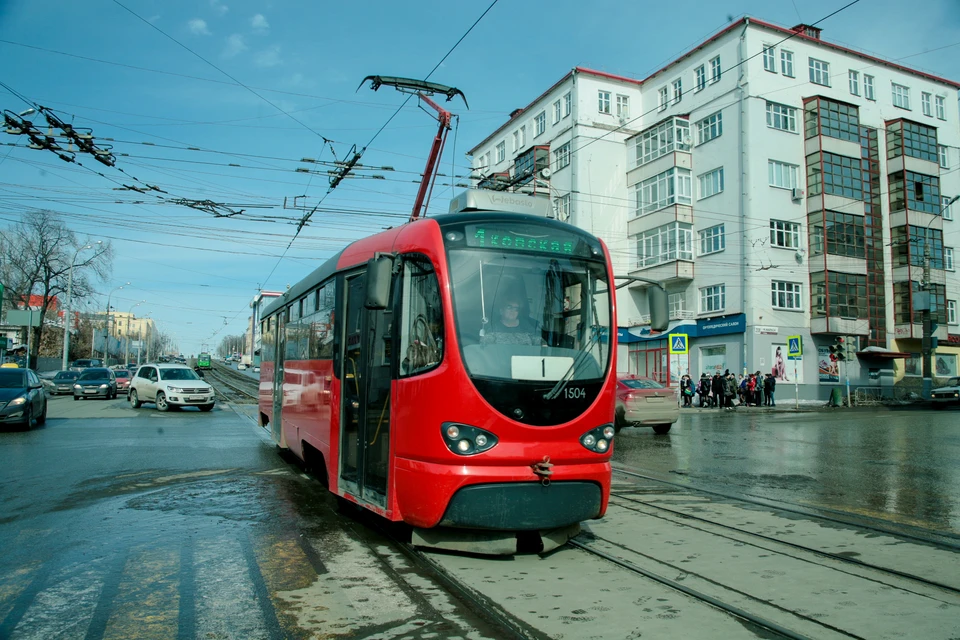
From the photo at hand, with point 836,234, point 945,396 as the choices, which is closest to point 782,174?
point 836,234

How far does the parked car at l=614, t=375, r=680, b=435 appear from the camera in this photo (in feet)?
60.8

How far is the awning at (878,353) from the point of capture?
4106cm

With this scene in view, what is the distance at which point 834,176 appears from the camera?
41.0m

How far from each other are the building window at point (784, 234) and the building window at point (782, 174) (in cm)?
212

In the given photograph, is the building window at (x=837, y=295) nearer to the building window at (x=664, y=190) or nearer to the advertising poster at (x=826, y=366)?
the advertising poster at (x=826, y=366)

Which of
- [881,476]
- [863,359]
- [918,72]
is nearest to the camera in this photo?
[881,476]

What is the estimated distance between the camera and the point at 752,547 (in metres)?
6.25

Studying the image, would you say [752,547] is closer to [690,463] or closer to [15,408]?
[690,463]

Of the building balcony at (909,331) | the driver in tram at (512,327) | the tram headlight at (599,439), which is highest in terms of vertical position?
the building balcony at (909,331)

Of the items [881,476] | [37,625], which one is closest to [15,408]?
[37,625]

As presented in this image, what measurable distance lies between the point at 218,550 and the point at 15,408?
→ 13.7 metres

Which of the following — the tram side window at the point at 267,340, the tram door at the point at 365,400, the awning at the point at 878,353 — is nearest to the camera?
the tram door at the point at 365,400

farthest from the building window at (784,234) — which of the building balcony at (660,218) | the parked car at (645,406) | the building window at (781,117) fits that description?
the parked car at (645,406)

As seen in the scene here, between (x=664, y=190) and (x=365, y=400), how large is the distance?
38.8 meters
